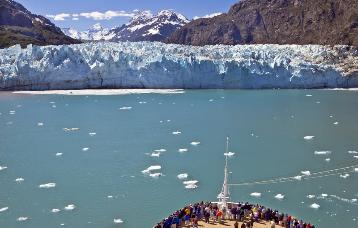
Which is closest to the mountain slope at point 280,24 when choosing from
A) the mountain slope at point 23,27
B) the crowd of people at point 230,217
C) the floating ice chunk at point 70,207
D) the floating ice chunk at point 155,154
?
the mountain slope at point 23,27

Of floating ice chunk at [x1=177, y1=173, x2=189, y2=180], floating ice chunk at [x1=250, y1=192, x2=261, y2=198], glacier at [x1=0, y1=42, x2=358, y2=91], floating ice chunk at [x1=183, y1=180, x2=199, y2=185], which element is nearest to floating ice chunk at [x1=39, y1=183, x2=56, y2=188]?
floating ice chunk at [x1=177, y1=173, x2=189, y2=180]

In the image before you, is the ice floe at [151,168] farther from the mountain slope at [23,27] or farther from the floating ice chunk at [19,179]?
the mountain slope at [23,27]

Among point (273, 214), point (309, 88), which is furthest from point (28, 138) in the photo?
point (309, 88)

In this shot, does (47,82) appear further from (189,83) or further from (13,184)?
(13,184)

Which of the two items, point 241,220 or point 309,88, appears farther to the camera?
point 309,88

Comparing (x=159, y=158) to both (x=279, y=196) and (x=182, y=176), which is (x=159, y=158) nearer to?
(x=182, y=176)

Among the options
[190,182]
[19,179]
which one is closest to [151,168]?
[190,182]
